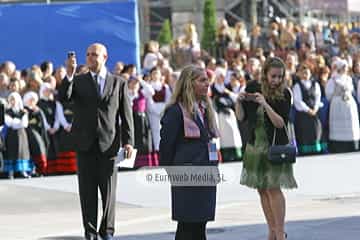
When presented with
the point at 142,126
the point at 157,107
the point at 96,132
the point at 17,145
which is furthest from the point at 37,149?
the point at 96,132

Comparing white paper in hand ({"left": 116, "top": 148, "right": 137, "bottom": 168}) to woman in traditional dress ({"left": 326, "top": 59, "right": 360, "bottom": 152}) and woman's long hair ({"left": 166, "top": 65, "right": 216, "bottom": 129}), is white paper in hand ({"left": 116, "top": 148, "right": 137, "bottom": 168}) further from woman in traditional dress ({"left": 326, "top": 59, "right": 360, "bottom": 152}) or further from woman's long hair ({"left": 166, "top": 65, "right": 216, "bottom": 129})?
woman in traditional dress ({"left": 326, "top": 59, "right": 360, "bottom": 152})

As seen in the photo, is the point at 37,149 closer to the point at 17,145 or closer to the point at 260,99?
the point at 17,145

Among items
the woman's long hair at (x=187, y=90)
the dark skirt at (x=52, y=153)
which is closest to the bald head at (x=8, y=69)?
A: the dark skirt at (x=52, y=153)

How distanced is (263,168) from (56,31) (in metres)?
10.0

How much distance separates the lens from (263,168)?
9891 mm

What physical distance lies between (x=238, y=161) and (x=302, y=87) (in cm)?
182

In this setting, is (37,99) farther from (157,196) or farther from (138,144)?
(157,196)

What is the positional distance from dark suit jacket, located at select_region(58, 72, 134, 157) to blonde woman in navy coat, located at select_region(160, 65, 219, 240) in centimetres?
169

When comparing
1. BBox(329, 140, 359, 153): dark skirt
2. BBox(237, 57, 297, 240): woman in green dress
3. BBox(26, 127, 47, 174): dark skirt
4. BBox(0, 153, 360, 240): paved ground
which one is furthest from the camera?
BBox(329, 140, 359, 153): dark skirt

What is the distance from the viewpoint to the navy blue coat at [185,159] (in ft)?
28.1

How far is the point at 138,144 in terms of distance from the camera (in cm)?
1828

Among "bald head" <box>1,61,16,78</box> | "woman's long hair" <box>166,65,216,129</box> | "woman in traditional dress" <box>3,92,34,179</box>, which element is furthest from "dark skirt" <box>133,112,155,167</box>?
"woman's long hair" <box>166,65,216,129</box>

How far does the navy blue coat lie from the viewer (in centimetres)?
856

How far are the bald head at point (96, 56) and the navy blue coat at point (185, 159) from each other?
1731mm
